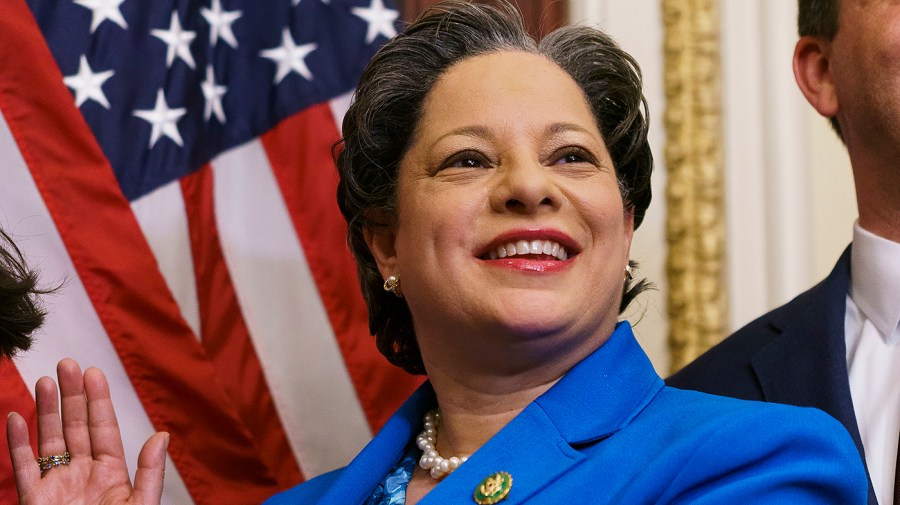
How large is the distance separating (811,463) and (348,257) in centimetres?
144

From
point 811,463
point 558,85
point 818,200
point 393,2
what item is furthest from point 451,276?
point 818,200

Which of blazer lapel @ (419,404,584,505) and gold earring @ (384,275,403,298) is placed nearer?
blazer lapel @ (419,404,584,505)

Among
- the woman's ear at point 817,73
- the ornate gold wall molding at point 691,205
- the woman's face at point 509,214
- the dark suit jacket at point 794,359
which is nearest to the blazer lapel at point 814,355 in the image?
the dark suit jacket at point 794,359

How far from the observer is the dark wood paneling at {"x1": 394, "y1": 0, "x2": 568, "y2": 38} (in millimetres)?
2857

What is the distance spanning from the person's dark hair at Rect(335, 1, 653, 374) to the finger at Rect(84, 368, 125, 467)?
53 centimetres

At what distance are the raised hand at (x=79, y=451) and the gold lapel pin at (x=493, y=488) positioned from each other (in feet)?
1.97

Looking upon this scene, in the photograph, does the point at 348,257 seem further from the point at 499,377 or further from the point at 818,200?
the point at 818,200

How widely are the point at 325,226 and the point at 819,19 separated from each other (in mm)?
1167

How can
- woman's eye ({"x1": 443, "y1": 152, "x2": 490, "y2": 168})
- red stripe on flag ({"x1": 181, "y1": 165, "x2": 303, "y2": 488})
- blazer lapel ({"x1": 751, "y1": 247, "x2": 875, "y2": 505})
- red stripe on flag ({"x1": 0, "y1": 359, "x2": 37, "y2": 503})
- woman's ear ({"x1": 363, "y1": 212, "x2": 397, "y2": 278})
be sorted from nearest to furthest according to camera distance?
woman's eye ({"x1": 443, "y1": 152, "x2": 490, "y2": 168}) → woman's ear ({"x1": 363, "y1": 212, "x2": 397, "y2": 278}) → blazer lapel ({"x1": 751, "y1": 247, "x2": 875, "y2": 505}) → red stripe on flag ({"x1": 0, "y1": 359, "x2": 37, "y2": 503}) → red stripe on flag ({"x1": 181, "y1": 165, "x2": 303, "y2": 488})

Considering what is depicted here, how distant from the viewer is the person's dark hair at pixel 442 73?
6.77ft

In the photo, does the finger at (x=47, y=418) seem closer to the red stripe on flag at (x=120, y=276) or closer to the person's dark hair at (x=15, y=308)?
the person's dark hair at (x=15, y=308)

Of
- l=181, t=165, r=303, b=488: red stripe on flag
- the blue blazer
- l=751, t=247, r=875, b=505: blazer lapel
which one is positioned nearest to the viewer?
the blue blazer

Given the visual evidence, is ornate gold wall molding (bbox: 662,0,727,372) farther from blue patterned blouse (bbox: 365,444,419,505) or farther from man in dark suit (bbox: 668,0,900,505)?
blue patterned blouse (bbox: 365,444,419,505)

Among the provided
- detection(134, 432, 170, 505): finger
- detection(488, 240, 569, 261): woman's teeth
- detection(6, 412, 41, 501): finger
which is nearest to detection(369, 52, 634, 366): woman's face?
detection(488, 240, 569, 261): woman's teeth
